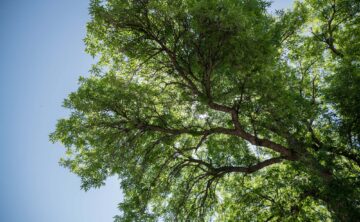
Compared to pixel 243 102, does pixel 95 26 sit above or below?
above

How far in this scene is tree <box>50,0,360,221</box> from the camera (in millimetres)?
7092

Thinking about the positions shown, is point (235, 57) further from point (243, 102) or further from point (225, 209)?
point (225, 209)

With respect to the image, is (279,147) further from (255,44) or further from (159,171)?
(159,171)

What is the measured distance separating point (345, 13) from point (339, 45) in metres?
1.59

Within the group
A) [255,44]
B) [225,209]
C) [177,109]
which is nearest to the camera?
[255,44]

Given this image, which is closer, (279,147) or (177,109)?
(279,147)

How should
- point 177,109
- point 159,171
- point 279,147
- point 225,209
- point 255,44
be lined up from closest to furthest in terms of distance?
point 255,44
point 279,147
point 159,171
point 177,109
point 225,209

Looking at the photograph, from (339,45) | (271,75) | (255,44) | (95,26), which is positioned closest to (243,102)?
(271,75)

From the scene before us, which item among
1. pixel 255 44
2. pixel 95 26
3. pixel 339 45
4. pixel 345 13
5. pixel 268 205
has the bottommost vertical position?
pixel 268 205

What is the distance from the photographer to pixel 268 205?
388 inches

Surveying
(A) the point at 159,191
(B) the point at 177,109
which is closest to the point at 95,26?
(B) the point at 177,109

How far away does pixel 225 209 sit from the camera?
11211mm

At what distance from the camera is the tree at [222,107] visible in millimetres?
7092

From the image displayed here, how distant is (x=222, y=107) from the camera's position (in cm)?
880
